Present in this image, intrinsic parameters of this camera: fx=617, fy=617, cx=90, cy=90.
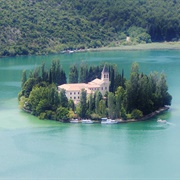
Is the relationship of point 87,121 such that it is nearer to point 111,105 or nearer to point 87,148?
point 111,105

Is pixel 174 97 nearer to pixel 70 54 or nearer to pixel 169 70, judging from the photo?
pixel 169 70

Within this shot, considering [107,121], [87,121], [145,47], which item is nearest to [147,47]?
[145,47]

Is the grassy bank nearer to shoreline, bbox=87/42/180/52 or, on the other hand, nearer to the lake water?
shoreline, bbox=87/42/180/52

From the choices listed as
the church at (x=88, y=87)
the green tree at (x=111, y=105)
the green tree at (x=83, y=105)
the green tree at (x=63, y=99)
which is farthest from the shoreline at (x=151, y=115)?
the green tree at (x=63, y=99)

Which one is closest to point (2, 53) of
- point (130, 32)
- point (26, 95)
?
point (130, 32)

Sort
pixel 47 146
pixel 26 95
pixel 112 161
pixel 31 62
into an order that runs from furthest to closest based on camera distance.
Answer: pixel 31 62 < pixel 26 95 < pixel 47 146 < pixel 112 161

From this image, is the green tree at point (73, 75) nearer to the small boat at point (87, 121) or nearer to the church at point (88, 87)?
the church at point (88, 87)

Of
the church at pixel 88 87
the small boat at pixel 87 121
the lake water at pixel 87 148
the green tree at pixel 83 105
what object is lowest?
the lake water at pixel 87 148
